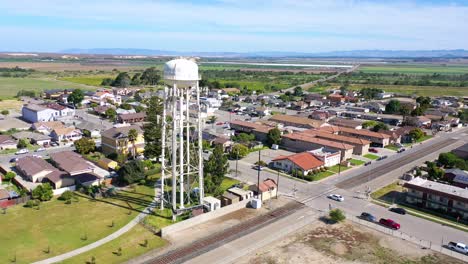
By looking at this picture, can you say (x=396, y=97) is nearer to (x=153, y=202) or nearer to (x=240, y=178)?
(x=240, y=178)

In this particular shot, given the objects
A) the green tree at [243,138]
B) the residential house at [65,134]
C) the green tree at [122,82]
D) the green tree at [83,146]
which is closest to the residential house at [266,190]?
the green tree at [243,138]

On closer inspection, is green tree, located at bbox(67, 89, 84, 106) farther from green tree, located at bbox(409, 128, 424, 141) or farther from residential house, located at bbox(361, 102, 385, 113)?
green tree, located at bbox(409, 128, 424, 141)

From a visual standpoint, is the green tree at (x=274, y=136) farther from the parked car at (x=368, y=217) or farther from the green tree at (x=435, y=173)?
the parked car at (x=368, y=217)


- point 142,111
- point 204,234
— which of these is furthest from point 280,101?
point 204,234

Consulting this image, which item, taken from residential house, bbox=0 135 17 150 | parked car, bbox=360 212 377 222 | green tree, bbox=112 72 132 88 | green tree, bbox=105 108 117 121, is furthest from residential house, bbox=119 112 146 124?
green tree, bbox=112 72 132 88

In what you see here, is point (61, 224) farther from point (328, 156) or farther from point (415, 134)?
point (415, 134)

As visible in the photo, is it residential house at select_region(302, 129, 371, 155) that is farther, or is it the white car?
residential house at select_region(302, 129, 371, 155)
